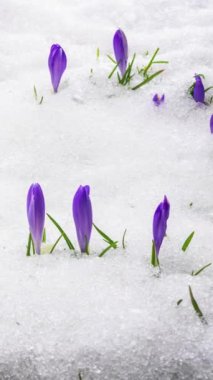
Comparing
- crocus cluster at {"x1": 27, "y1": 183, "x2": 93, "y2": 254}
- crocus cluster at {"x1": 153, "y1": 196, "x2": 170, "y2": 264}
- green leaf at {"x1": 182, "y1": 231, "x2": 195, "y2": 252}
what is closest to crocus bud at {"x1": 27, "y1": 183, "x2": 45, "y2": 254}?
crocus cluster at {"x1": 27, "y1": 183, "x2": 93, "y2": 254}

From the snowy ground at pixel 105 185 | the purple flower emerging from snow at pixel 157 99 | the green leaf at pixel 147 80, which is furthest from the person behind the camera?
the green leaf at pixel 147 80

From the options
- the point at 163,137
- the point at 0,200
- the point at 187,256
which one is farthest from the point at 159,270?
the point at 163,137

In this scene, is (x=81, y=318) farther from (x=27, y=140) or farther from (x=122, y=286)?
(x=27, y=140)

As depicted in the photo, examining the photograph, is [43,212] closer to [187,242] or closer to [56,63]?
[187,242]

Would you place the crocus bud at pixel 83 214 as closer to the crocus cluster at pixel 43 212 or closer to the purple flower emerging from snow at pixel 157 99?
the crocus cluster at pixel 43 212

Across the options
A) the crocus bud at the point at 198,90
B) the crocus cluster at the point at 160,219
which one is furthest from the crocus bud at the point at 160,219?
the crocus bud at the point at 198,90
